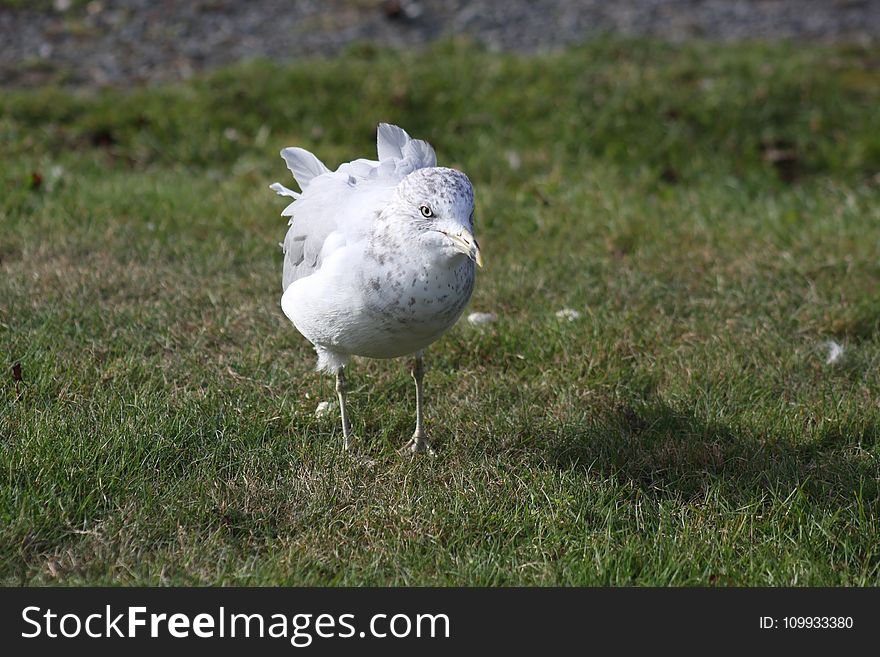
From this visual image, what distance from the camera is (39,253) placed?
18.6 ft

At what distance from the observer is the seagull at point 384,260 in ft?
11.4

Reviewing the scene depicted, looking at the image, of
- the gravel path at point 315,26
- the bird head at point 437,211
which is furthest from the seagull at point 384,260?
the gravel path at point 315,26

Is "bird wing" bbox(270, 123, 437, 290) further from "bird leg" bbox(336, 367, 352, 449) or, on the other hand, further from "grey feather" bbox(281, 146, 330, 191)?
"bird leg" bbox(336, 367, 352, 449)

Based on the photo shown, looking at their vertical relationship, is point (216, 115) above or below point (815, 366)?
above

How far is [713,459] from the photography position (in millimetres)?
4133

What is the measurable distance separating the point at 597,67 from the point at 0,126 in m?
4.68

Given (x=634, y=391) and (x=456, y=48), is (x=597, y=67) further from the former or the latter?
(x=634, y=391)

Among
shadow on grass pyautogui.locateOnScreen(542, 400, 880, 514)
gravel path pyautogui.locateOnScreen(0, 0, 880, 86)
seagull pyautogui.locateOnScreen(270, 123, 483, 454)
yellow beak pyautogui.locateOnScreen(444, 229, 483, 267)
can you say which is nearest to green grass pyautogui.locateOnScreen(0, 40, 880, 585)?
shadow on grass pyautogui.locateOnScreen(542, 400, 880, 514)

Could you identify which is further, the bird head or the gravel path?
the gravel path

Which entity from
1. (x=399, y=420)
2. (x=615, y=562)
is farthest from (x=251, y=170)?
(x=615, y=562)

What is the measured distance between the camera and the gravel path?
8.58 metres

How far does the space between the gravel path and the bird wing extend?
14.9 feet

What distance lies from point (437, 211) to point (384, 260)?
0.88ft

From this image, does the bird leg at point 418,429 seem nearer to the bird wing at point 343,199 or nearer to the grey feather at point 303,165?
the bird wing at point 343,199
